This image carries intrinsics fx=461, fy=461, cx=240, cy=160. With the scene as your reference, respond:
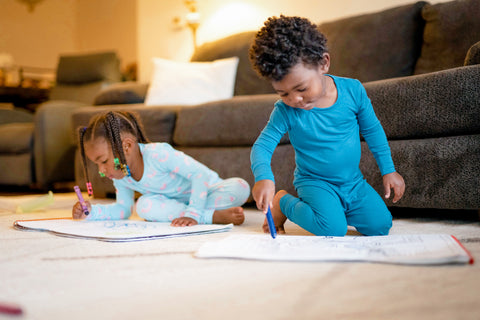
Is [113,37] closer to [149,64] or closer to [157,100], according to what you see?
[149,64]

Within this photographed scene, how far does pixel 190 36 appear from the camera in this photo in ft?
11.0

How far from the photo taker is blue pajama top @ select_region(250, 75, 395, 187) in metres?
1.14

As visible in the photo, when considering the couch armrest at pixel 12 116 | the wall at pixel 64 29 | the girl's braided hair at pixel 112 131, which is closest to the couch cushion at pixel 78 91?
the couch armrest at pixel 12 116

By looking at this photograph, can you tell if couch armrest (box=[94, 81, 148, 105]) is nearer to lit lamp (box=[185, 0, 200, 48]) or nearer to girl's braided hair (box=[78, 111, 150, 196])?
lit lamp (box=[185, 0, 200, 48])

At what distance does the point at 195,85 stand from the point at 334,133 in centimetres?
143

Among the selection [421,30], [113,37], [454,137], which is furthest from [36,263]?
[113,37]

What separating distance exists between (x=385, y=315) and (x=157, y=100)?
200 cm

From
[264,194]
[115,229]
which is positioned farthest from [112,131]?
[264,194]

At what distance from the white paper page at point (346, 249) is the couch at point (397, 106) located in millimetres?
428

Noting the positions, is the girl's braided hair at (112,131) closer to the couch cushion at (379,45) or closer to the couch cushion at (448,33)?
the couch cushion at (379,45)

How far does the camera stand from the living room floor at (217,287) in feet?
1.97

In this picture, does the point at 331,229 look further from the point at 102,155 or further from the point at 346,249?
the point at 102,155

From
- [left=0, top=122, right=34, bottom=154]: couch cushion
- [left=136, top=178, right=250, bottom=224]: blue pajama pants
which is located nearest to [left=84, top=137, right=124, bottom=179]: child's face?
[left=136, top=178, right=250, bottom=224]: blue pajama pants

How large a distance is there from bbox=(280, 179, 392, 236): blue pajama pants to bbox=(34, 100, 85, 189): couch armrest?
5.70ft
